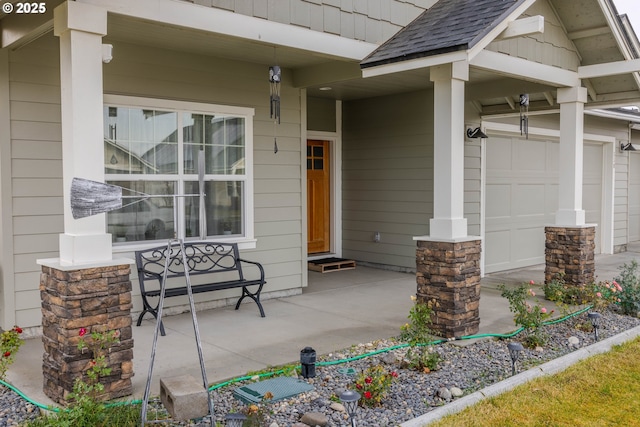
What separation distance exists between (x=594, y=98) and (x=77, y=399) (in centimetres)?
790

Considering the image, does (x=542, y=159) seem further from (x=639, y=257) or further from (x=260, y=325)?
(x=260, y=325)

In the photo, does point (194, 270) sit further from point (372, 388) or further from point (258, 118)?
point (372, 388)

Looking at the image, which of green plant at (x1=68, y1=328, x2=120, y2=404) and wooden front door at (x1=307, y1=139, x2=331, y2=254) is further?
wooden front door at (x1=307, y1=139, x2=331, y2=254)

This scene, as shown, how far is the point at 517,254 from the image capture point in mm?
10164

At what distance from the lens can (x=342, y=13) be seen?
6199 mm

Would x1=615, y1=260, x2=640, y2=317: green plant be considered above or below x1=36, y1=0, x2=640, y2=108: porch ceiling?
below

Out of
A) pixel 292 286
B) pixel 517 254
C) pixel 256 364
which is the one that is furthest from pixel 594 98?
pixel 256 364

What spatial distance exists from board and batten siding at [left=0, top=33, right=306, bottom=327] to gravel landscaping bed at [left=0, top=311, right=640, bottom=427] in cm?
178

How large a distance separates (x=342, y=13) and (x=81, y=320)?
4104 mm

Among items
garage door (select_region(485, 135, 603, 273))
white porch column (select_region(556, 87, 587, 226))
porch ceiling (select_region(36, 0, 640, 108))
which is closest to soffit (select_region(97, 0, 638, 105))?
porch ceiling (select_region(36, 0, 640, 108))

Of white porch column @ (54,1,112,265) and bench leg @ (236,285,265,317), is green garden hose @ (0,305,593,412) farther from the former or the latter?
bench leg @ (236,285,265,317)

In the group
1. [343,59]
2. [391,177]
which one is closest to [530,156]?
[391,177]

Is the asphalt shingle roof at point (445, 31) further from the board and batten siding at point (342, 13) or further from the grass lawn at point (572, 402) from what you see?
the grass lawn at point (572, 402)

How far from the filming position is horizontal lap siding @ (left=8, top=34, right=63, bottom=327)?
5480 millimetres
